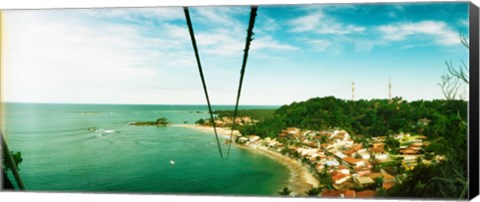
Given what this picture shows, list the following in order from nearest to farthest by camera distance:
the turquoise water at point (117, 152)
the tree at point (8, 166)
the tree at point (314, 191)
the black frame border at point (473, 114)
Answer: the black frame border at point (473, 114) → the tree at point (314, 191) → the turquoise water at point (117, 152) → the tree at point (8, 166)

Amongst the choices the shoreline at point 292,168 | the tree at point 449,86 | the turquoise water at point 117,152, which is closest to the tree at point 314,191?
the shoreline at point 292,168

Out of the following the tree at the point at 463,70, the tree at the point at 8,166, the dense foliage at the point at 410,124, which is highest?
the tree at the point at 463,70

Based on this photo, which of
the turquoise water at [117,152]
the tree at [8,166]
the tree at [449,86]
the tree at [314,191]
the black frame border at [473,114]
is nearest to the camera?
the black frame border at [473,114]

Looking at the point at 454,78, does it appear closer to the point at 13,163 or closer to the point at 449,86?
the point at 449,86

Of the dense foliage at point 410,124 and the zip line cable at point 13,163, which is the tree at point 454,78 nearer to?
the dense foliage at point 410,124

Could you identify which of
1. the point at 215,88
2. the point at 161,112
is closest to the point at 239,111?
the point at 215,88

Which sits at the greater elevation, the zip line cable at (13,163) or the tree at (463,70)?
the tree at (463,70)

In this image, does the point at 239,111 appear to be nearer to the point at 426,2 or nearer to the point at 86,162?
the point at 86,162

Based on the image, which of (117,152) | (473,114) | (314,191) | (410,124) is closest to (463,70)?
(473,114)
